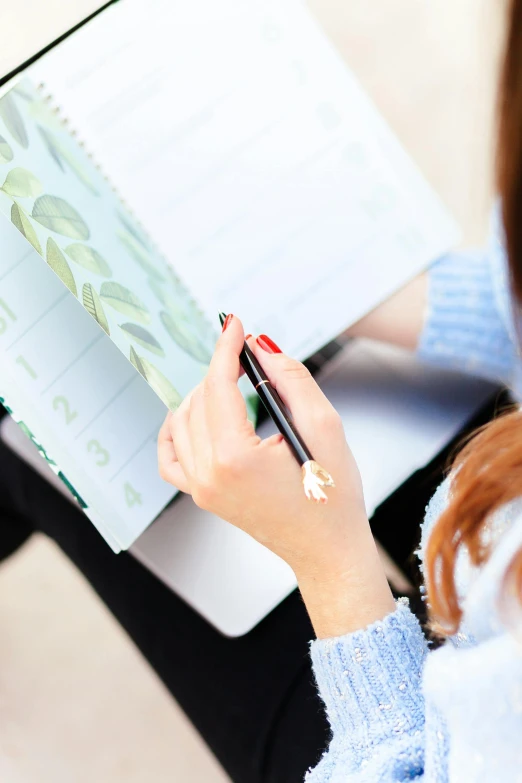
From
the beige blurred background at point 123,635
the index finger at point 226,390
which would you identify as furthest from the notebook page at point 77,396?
the beige blurred background at point 123,635

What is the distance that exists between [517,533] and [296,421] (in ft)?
0.45

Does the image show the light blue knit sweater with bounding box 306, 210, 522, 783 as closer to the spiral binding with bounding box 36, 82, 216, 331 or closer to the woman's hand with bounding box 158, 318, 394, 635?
the woman's hand with bounding box 158, 318, 394, 635

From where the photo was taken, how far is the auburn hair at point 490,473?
360mm

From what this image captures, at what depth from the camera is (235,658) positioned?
1.81ft

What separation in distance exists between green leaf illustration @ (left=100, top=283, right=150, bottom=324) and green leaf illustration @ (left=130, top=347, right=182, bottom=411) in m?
0.03

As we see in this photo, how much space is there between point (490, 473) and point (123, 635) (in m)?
0.72

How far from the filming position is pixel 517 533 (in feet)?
1.08

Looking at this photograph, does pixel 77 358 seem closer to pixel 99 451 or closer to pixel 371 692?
pixel 99 451

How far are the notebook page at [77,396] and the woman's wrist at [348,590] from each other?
0.14m

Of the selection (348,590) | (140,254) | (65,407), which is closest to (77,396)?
(65,407)

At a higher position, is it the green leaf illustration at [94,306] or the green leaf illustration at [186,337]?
the green leaf illustration at [94,306]

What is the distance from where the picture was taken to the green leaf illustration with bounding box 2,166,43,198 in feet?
1.27

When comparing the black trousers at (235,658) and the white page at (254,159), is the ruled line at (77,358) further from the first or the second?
the black trousers at (235,658)

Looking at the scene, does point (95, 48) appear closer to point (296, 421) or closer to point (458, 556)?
point (296, 421)
